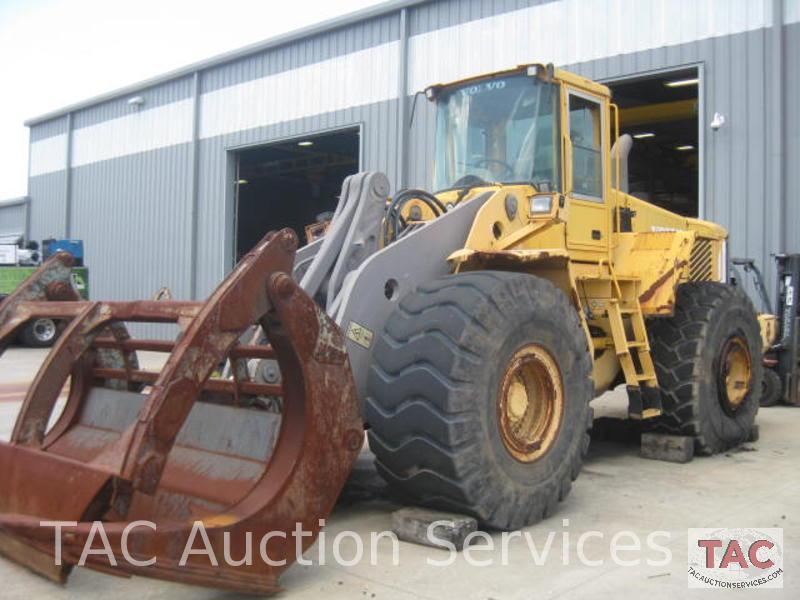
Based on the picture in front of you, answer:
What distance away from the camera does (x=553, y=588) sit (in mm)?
3693

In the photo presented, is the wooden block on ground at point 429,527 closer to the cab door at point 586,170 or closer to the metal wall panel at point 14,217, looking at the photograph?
the cab door at point 586,170

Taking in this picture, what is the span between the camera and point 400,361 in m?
4.21

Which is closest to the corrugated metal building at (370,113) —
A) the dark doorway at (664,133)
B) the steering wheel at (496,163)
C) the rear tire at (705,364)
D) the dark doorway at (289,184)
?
the dark doorway at (664,133)

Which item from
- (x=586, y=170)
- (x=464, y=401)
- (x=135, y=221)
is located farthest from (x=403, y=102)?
(x=464, y=401)

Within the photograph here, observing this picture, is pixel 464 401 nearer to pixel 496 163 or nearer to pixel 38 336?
pixel 496 163

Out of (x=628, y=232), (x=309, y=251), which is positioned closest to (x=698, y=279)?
(x=628, y=232)

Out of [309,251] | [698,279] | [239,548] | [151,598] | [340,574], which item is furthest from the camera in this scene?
[698,279]

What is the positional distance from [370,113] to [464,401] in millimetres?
12664

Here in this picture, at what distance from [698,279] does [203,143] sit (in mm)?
14693

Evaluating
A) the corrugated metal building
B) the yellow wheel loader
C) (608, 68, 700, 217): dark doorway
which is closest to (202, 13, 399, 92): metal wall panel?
the corrugated metal building

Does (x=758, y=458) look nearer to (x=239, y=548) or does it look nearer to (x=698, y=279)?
(x=698, y=279)

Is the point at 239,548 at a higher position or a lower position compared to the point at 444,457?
lower

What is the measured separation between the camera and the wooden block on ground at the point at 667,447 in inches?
261

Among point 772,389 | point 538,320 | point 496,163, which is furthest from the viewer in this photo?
point 772,389
